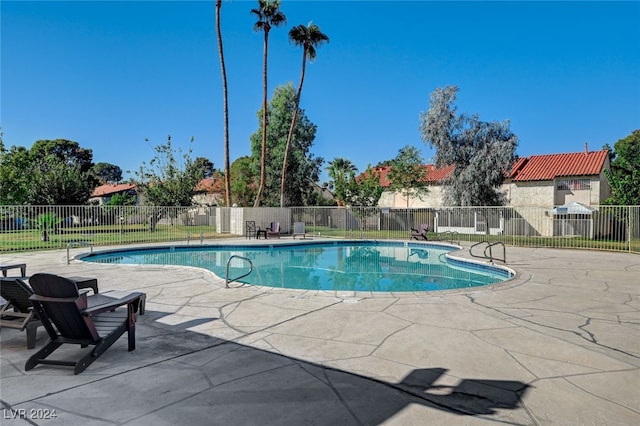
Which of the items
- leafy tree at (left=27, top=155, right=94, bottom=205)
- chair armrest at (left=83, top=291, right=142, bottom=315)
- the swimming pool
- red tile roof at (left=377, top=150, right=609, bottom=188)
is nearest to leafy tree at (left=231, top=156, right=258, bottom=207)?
leafy tree at (left=27, top=155, right=94, bottom=205)

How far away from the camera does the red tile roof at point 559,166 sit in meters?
23.6

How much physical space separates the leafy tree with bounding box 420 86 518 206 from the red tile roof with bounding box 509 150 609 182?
3.03 m

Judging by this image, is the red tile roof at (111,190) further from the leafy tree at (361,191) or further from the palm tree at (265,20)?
the leafy tree at (361,191)

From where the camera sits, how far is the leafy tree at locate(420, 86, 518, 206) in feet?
74.8

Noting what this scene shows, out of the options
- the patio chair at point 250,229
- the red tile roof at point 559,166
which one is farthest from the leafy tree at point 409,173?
the patio chair at point 250,229

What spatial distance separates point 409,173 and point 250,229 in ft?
45.2

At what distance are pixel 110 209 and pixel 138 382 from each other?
53.4 ft

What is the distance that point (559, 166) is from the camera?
981 inches

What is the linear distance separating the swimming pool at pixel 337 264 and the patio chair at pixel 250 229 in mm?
3615

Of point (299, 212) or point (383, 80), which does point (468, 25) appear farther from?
point (299, 212)

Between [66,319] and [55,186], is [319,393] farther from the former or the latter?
[55,186]

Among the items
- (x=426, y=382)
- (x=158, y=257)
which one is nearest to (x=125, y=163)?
(x=158, y=257)

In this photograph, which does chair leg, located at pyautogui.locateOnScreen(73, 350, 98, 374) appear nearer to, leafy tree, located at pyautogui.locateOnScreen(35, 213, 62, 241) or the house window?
leafy tree, located at pyautogui.locateOnScreen(35, 213, 62, 241)

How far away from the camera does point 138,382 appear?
3125 millimetres
